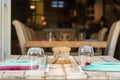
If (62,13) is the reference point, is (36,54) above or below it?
below

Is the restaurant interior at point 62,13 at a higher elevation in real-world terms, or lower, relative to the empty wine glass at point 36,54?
higher

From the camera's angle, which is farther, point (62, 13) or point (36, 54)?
point (62, 13)

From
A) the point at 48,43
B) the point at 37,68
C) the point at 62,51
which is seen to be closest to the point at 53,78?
the point at 37,68

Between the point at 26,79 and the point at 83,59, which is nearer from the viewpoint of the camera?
the point at 26,79

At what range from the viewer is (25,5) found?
11.8 meters

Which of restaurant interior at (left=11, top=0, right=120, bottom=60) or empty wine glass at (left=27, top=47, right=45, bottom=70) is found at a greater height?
restaurant interior at (left=11, top=0, right=120, bottom=60)

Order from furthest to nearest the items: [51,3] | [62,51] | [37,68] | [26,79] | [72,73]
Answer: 1. [51,3]
2. [62,51]
3. [37,68]
4. [72,73]
5. [26,79]

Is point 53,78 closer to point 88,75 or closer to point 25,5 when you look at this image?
point 88,75

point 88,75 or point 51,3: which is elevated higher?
point 51,3

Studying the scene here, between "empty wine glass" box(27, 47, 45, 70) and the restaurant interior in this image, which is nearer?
"empty wine glass" box(27, 47, 45, 70)

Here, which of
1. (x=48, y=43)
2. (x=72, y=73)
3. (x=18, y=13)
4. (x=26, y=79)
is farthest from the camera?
(x=18, y=13)

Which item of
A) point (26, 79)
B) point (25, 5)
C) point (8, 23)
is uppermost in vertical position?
point (25, 5)

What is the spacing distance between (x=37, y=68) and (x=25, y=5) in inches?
398

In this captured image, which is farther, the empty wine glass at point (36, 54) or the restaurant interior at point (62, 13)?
the restaurant interior at point (62, 13)
